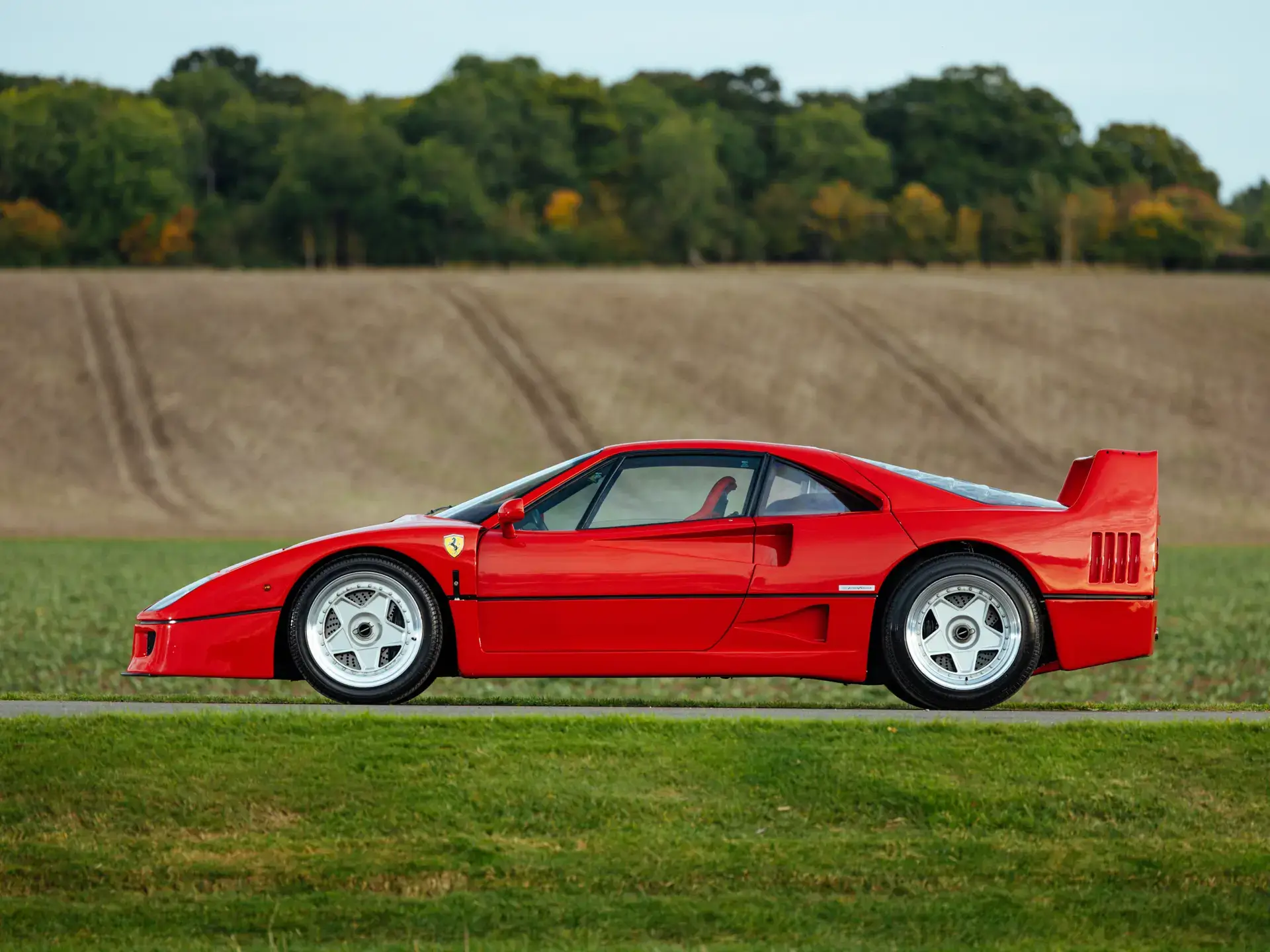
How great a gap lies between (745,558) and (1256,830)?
8.62 ft

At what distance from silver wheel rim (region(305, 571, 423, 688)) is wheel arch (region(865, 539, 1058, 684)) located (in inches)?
83.4

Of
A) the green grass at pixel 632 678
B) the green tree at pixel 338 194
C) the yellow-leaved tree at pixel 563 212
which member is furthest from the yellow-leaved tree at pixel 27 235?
the green grass at pixel 632 678

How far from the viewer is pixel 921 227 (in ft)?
279

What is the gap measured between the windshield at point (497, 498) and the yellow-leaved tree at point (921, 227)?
256 feet

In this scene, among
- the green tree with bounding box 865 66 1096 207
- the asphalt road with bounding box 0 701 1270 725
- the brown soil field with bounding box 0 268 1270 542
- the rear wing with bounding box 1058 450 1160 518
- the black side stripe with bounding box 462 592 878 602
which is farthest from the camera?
the green tree with bounding box 865 66 1096 207

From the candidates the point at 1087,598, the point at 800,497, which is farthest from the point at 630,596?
the point at 1087,598

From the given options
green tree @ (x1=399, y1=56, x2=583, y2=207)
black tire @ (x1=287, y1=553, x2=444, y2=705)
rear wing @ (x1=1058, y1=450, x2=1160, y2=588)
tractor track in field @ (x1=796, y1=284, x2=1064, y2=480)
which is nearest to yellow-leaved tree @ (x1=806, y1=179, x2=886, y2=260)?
green tree @ (x1=399, y1=56, x2=583, y2=207)

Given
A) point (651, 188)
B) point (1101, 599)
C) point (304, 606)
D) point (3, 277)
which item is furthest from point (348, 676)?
point (651, 188)

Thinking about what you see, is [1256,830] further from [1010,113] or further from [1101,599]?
[1010,113]

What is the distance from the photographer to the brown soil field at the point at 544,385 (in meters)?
38.7

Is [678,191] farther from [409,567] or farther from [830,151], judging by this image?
[409,567]

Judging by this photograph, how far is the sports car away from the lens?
775 centimetres

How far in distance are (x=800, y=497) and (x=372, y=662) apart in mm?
2182

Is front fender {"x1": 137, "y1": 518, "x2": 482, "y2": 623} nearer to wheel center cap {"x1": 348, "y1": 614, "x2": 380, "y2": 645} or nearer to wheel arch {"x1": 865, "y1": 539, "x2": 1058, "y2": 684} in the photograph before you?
wheel center cap {"x1": 348, "y1": 614, "x2": 380, "y2": 645}
